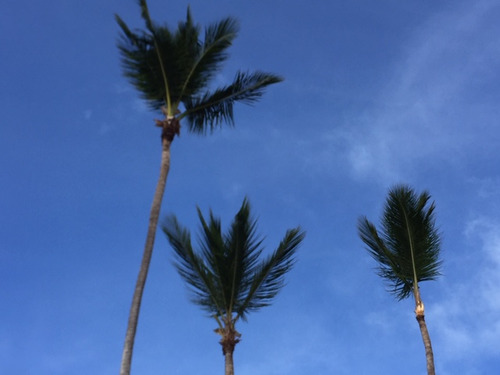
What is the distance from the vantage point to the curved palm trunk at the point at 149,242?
1102 centimetres

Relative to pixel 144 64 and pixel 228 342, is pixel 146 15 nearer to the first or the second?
pixel 144 64

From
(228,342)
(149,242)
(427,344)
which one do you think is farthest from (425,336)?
(149,242)

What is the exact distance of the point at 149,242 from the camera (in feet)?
41.0

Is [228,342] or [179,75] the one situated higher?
[179,75]

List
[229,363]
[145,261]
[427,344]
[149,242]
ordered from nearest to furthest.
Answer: [145,261] → [149,242] → [229,363] → [427,344]

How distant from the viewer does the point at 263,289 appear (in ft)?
48.4

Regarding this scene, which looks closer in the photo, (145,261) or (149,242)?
(145,261)

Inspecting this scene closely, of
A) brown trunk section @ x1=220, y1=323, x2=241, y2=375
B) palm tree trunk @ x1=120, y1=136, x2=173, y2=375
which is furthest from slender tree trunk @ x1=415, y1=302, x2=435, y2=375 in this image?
palm tree trunk @ x1=120, y1=136, x2=173, y2=375

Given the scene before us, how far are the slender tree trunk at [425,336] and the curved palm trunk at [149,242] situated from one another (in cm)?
783

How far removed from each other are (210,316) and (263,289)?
4.60 feet

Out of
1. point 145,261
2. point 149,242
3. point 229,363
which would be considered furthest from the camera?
point 229,363

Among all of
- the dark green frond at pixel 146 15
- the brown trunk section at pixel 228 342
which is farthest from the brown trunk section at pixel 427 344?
the dark green frond at pixel 146 15

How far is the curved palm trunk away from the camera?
11023 mm

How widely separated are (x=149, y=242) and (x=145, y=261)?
41cm
